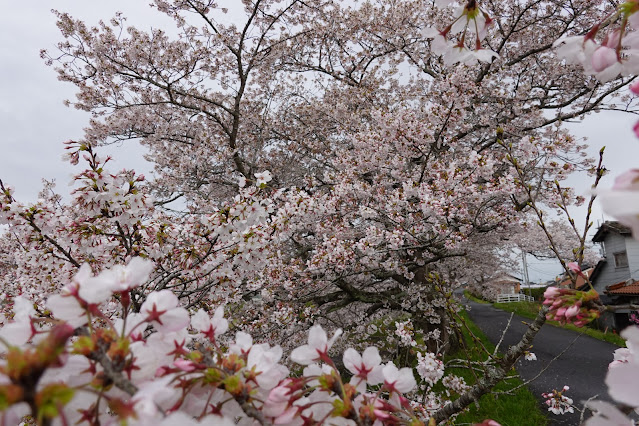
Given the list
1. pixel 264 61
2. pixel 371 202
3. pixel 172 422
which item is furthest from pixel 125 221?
pixel 264 61

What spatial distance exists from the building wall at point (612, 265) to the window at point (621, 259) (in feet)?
0.47

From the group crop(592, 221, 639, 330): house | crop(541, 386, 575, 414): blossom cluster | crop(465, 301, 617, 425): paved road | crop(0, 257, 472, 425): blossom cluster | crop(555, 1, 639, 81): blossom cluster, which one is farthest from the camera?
crop(592, 221, 639, 330): house

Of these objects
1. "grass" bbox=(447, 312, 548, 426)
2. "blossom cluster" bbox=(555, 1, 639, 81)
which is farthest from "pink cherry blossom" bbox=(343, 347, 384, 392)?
"grass" bbox=(447, 312, 548, 426)

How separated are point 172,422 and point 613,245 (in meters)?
22.1

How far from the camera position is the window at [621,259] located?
1577 centimetres

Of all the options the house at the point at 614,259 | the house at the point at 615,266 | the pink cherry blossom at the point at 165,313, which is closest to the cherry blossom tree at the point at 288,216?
the pink cherry blossom at the point at 165,313

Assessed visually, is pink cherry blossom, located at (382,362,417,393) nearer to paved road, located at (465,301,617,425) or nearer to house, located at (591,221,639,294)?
paved road, located at (465,301,617,425)

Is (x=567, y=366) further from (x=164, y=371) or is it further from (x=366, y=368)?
(x=164, y=371)

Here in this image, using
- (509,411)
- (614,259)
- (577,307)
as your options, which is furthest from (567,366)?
(614,259)

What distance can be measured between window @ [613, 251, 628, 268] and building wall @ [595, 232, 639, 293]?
0.14 metres

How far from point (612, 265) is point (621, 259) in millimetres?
584

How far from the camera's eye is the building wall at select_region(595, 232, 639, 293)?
51.5 ft

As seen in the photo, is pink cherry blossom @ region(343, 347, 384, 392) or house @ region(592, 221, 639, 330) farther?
house @ region(592, 221, 639, 330)

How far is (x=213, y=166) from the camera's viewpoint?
791cm
